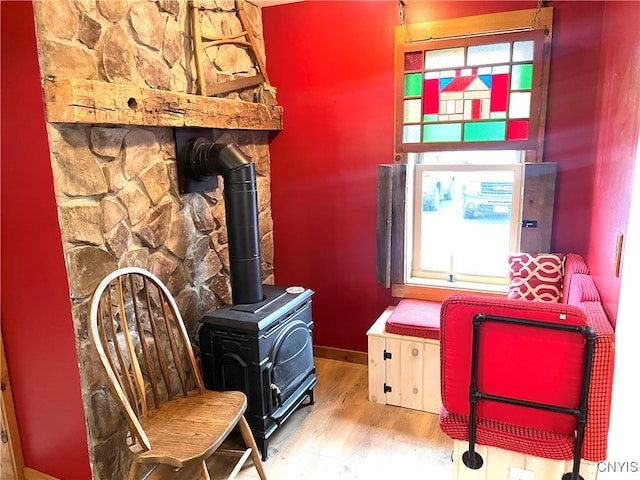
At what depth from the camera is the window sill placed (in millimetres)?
2874

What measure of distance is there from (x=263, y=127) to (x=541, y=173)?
1.71 metres

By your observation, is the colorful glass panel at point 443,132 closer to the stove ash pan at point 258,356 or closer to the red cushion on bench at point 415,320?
the red cushion on bench at point 415,320

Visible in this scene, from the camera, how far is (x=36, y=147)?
1745mm

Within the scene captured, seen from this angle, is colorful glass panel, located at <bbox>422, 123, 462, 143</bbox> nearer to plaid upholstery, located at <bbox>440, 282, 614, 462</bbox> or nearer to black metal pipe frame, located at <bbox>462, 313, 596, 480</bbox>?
plaid upholstery, located at <bbox>440, 282, 614, 462</bbox>

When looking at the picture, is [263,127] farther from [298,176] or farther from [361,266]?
[361,266]

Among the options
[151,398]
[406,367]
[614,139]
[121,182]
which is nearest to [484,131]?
[614,139]

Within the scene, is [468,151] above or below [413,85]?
below

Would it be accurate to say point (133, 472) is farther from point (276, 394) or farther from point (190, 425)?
point (276, 394)

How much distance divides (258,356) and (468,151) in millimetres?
1697

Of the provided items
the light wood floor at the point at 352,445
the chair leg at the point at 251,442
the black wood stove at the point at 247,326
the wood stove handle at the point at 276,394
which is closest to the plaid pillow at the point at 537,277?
the light wood floor at the point at 352,445

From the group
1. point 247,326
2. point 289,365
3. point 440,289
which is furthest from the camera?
point 440,289

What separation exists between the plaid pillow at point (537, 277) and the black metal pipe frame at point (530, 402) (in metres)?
1.07

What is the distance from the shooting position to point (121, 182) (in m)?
2.06

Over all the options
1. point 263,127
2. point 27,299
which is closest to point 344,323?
point 263,127
